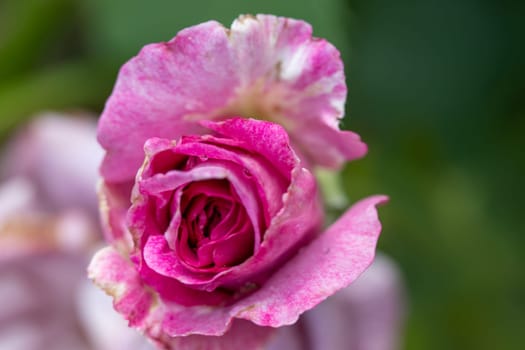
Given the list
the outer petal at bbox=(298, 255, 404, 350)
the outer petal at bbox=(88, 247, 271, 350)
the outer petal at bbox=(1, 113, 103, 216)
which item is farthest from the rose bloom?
the outer petal at bbox=(1, 113, 103, 216)

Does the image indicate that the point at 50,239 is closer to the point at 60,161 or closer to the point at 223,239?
the point at 60,161

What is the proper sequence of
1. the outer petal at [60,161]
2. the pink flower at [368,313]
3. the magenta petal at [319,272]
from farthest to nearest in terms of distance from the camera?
the outer petal at [60,161]
the pink flower at [368,313]
the magenta petal at [319,272]

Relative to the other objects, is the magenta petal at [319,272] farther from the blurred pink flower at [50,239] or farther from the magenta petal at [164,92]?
the blurred pink flower at [50,239]

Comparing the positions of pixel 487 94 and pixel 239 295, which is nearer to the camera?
pixel 239 295

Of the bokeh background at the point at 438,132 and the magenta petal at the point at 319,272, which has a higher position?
the magenta petal at the point at 319,272

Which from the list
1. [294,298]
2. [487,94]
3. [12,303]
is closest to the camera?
[294,298]

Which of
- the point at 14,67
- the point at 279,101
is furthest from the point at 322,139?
the point at 14,67

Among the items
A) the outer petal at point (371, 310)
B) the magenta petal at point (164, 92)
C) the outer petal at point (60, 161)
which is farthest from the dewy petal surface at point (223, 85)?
the outer petal at point (60, 161)

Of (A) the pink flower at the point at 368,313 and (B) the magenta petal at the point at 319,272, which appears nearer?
(B) the magenta petal at the point at 319,272

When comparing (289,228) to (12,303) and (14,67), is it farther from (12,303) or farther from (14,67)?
(14,67)
